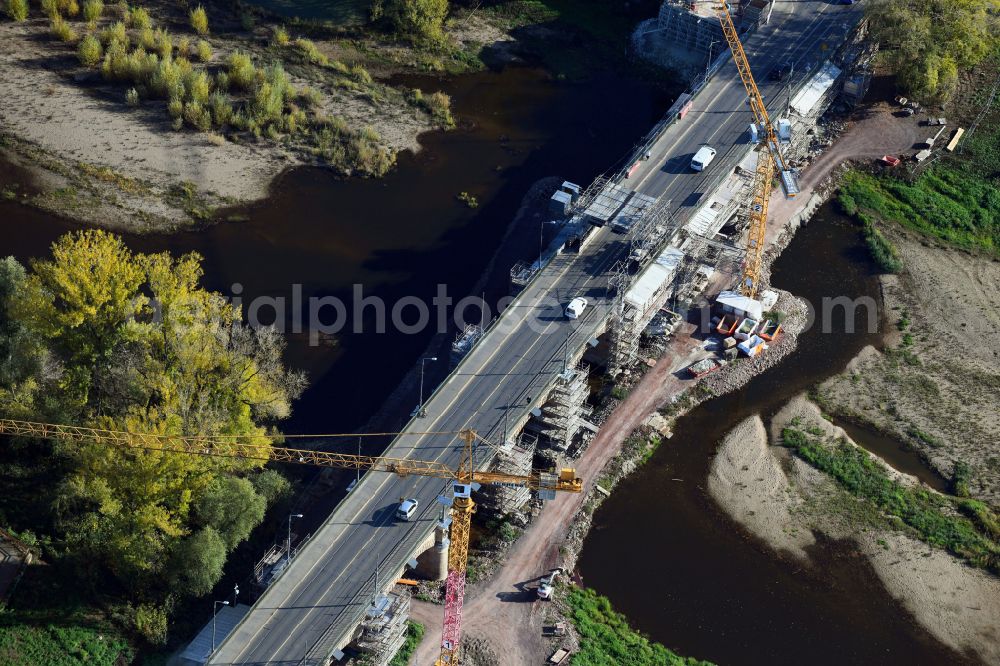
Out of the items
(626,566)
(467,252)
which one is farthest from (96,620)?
(467,252)

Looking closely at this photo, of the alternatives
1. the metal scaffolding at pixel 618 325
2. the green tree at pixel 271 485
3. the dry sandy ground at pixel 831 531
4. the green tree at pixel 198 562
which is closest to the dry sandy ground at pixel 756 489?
the dry sandy ground at pixel 831 531

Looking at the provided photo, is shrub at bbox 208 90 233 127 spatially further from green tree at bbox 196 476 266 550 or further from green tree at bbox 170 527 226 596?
green tree at bbox 170 527 226 596

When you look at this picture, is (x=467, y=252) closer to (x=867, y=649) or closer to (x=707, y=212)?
(x=707, y=212)

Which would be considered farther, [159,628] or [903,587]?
[903,587]

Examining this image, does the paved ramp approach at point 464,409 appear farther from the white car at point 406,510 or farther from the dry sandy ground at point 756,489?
the dry sandy ground at point 756,489

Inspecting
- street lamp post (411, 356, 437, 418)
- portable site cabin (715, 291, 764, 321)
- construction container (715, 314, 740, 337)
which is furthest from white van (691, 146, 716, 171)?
Result: street lamp post (411, 356, 437, 418)

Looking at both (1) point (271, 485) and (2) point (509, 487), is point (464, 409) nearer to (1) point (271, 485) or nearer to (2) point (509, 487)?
(2) point (509, 487)

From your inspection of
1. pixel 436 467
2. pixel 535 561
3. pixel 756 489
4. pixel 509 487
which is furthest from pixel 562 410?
pixel 756 489
